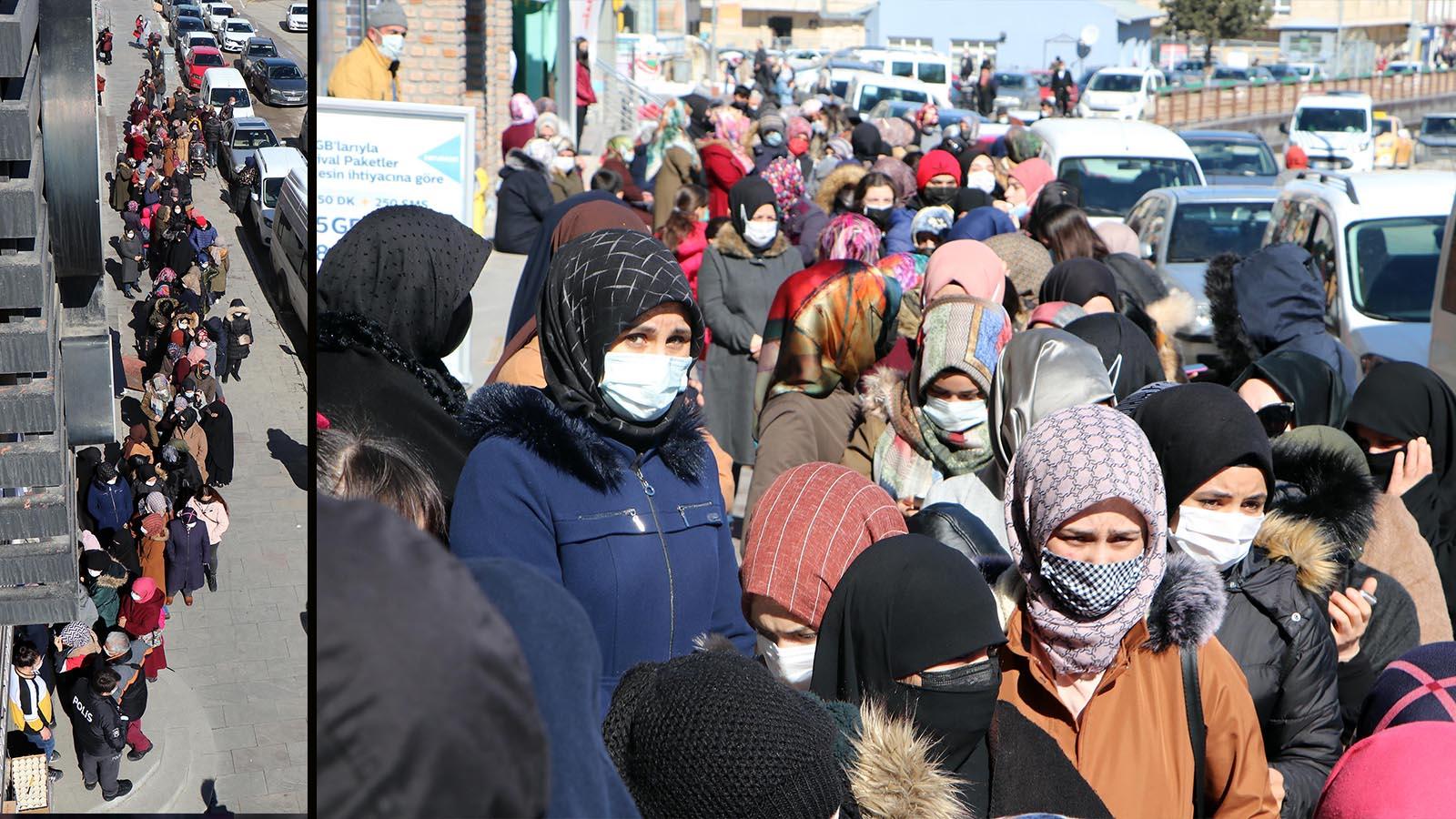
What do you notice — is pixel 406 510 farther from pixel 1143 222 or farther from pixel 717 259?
pixel 1143 222

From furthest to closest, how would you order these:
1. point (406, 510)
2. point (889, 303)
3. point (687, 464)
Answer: point (889, 303)
point (687, 464)
point (406, 510)

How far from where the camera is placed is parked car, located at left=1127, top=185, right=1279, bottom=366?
11.2 meters

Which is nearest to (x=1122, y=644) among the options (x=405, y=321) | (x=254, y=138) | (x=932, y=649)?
(x=932, y=649)

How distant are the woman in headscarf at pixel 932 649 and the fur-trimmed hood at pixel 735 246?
5.07 metres

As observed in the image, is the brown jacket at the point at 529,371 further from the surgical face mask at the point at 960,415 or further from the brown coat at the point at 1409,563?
the brown coat at the point at 1409,563

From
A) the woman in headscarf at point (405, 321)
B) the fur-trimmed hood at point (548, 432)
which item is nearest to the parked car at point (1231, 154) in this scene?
the fur-trimmed hood at point (548, 432)

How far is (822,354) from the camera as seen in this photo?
510 centimetres

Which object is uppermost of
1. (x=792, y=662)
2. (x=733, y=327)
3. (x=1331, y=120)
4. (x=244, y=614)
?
(x=1331, y=120)

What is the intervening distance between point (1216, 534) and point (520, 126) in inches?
505

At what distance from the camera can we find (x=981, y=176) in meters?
11.2

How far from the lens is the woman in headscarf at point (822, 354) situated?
16.0 feet

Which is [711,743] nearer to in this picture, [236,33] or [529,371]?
[236,33]

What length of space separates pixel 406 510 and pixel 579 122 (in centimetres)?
2469

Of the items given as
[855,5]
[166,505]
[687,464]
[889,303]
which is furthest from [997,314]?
[855,5]
